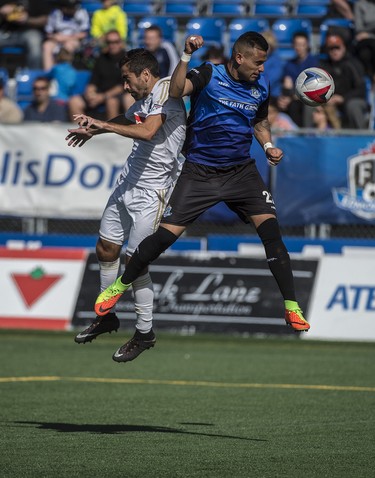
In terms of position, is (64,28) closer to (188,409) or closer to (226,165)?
(188,409)

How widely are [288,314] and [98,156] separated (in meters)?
8.37

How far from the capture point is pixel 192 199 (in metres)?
9.02

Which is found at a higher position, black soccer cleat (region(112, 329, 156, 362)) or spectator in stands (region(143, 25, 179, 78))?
spectator in stands (region(143, 25, 179, 78))

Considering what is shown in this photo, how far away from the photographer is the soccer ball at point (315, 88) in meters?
8.91

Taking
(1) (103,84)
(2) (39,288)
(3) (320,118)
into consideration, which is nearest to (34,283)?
(2) (39,288)

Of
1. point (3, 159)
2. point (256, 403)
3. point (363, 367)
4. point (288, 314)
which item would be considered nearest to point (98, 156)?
point (3, 159)

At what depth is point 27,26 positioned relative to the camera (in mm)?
21578

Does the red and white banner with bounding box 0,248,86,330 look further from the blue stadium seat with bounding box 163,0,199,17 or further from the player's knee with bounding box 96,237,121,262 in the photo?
the blue stadium seat with bounding box 163,0,199,17

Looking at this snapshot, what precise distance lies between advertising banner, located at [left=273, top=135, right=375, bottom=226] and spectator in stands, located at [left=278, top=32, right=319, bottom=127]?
1.19 metres

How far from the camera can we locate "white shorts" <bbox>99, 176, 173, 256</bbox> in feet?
31.1

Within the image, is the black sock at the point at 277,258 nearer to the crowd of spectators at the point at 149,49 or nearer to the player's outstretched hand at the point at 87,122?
the player's outstretched hand at the point at 87,122

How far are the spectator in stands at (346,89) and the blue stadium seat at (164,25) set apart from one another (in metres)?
3.86

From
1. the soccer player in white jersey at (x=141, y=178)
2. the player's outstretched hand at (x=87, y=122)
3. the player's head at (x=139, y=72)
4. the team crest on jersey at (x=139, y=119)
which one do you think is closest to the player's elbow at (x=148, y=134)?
the soccer player in white jersey at (x=141, y=178)

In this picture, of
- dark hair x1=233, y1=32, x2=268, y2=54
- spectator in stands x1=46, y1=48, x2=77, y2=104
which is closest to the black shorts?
dark hair x1=233, y1=32, x2=268, y2=54
